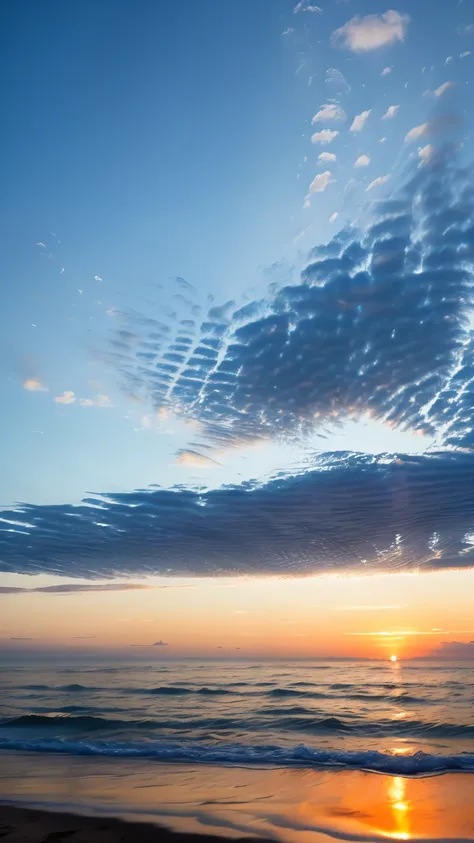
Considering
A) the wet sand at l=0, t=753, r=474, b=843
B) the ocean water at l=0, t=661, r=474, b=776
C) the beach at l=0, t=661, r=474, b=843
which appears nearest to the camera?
the wet sand at l=0, t=753, r=474, b=843

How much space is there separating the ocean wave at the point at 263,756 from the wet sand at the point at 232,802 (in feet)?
2.96

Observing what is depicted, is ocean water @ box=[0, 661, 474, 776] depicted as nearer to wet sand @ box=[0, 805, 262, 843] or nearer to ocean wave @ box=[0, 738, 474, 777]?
ocean wave @ box=[0, 738, 474, 777]

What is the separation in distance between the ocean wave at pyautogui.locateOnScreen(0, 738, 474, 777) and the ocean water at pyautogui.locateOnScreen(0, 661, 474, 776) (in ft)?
0.11

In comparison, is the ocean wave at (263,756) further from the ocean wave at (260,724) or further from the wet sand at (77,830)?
the wet sand at (77,830)

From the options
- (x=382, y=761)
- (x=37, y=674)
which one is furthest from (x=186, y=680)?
(x=382, y=761)

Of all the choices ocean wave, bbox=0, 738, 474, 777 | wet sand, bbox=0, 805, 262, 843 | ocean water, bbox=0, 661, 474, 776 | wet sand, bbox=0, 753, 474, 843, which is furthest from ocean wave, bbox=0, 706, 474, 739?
wet sand, bbox=0, 805, 262, 843

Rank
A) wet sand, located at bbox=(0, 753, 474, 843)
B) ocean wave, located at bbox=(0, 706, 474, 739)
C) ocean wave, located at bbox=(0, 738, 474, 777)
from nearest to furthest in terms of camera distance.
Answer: wet sand, located at bbox=(0, 753, 474, 843) < ocean wave, located at bbox=(0, 738, 474, 777) < ocean wave, located at bbox=(0, 706, 474, 739)

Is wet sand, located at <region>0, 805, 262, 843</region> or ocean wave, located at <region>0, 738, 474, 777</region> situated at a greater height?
wet sand, located at <region>0, 805, 262, 843</region>

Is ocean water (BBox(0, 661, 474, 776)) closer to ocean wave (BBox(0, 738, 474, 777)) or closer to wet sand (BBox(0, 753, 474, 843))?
ocean wave (BBox(0, 738, 474, 777))

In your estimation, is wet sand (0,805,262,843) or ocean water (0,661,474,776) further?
ocean water (0,661,474,776)

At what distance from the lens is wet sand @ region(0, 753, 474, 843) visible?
8.35 metres

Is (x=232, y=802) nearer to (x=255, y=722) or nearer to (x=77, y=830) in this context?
(x=77, y=830)

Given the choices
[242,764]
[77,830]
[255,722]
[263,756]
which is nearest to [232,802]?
[77,830]

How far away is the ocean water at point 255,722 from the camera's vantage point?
15.7 meters
